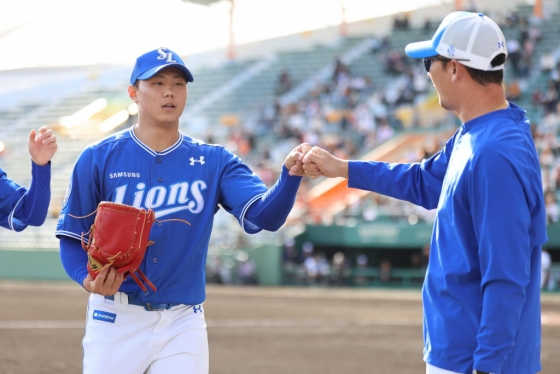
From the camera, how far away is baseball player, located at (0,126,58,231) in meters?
4.52

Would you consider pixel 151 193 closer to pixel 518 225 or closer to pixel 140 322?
pixel 140 322

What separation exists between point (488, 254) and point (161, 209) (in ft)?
5.71

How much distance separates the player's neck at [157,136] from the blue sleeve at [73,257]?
586mm

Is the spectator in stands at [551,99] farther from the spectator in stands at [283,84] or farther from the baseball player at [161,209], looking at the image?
the baseball player at [161,209]

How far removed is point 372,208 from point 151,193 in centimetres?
1949

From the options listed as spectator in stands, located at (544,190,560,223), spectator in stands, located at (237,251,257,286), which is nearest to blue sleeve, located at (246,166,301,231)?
spectator in stands, located at (544,190,560,223)

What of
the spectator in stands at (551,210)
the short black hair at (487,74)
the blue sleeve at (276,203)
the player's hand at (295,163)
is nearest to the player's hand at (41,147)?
the blue sleeve at (276,203)

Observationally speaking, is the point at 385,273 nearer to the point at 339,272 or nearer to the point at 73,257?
the point at 339,272

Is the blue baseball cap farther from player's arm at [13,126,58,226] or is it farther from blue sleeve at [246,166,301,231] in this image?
A: blue sleeve at [246,166,301,231]

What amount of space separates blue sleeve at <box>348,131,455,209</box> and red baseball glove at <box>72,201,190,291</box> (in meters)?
0.97

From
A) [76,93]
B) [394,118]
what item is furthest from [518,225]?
[76,93]

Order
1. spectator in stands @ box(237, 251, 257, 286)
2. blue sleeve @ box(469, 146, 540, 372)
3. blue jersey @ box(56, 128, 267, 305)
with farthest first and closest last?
spectator in stands @ box(237, 251, 257, 286), blue jersey @ box(56, 128, 267, 305), blue sleeve @ box(469, 146, 540, 372)

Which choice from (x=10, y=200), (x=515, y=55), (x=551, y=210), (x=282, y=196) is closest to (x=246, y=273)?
(x=551, y=210)

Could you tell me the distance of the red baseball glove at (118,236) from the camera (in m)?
3.77
